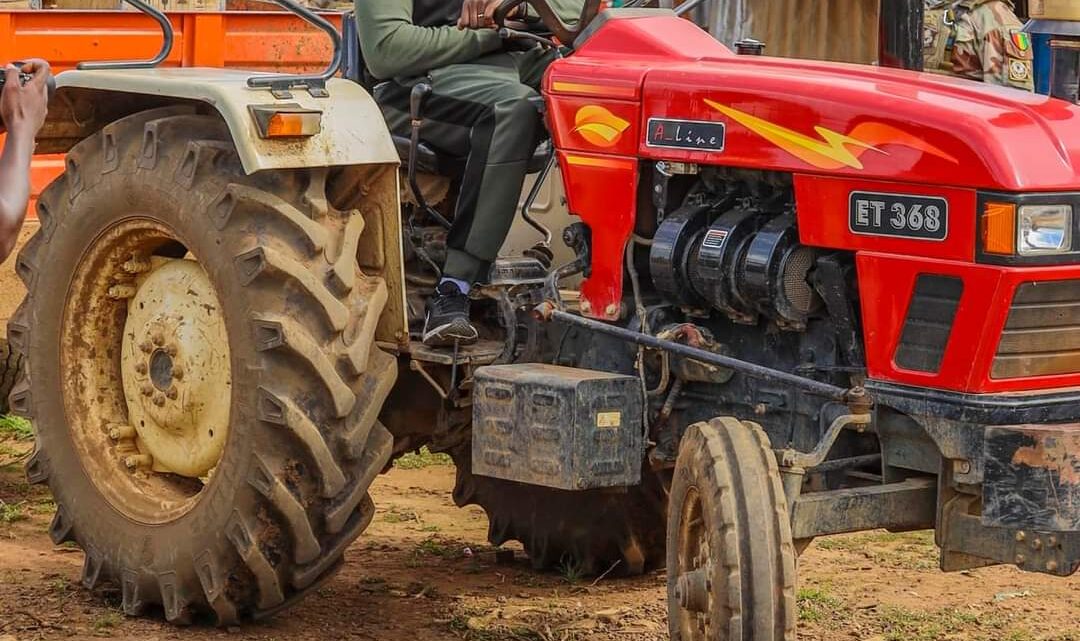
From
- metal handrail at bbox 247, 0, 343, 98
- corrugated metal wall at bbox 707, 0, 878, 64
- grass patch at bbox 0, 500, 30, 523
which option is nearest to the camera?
metal handrail at bbox 247, 0, 343, 98

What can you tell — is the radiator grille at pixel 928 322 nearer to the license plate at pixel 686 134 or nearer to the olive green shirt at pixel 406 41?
the license plate at pixel 686 134

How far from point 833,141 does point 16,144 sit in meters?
1.85

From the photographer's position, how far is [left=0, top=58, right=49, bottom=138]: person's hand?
4062mm

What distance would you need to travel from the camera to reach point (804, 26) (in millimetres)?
10156

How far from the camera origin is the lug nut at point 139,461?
5492mm

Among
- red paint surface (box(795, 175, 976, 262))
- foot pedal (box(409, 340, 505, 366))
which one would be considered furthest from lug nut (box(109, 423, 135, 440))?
red paint surface (box(795, 175, 976, 262))

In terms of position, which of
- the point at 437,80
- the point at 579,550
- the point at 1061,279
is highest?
the point at 437,80

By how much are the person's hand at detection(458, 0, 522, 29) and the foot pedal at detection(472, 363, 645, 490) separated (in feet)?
3.30

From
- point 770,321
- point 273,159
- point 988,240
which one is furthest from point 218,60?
point 988,240

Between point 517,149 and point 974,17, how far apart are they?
233 inches

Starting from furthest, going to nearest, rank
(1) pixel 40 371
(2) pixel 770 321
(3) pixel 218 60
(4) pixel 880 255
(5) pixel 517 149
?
(3) pixel 218 60
(1) pixel 40 371
(5) pixel 517 149
(2) pixel 770 321
(4) pixel 880 255

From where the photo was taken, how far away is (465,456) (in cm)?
581

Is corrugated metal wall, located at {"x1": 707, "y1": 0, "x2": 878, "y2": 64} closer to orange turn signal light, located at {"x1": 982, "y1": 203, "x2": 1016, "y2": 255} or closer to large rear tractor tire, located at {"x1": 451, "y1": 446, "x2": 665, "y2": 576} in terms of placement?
large rear tractor tire, located at {"x1": 451, "y1": 446, "x2": 665, "y2": 576}

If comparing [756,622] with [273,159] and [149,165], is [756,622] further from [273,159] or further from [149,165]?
[149,165]
